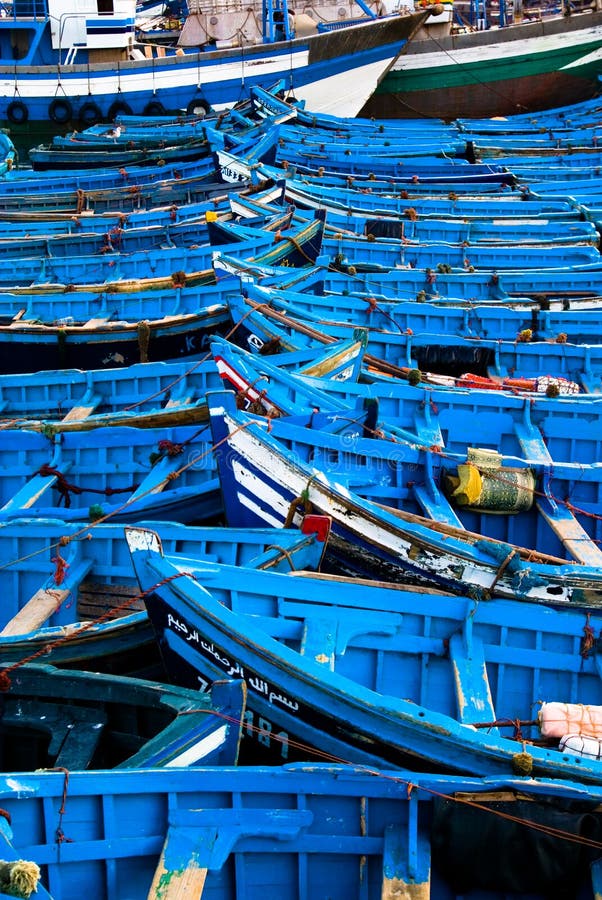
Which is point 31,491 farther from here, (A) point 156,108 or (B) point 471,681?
(A) point 156,108

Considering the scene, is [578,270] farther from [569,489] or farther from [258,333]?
[569,489]

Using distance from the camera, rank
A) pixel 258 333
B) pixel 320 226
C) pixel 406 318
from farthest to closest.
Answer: pixel 320 226 < pixel 406 318 < pixel 258 333

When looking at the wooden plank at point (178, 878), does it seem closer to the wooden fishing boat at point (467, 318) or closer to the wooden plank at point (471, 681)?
the wooden plank at point (471, 681)

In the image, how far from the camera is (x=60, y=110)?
106 ft

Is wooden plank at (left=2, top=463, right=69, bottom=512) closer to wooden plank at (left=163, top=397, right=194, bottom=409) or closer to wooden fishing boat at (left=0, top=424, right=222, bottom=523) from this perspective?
wooden fishing boat at (left=0, top=424, right=222, bottom=523)

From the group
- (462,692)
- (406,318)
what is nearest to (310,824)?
(462,692)

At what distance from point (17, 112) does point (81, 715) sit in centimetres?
2944

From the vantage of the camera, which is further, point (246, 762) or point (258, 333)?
point (258, 333)

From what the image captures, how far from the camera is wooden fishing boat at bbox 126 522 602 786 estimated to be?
19.1 ft

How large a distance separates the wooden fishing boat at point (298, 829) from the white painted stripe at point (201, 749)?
203 millimetres

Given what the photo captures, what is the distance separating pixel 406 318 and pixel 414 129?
51.3ft

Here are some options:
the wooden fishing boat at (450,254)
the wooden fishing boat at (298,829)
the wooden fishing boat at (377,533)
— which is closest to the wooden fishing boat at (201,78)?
the wooden fishing boat at (450,254)

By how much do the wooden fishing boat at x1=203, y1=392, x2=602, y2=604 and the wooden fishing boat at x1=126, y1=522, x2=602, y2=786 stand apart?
0.69 feet

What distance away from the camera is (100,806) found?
555cm
